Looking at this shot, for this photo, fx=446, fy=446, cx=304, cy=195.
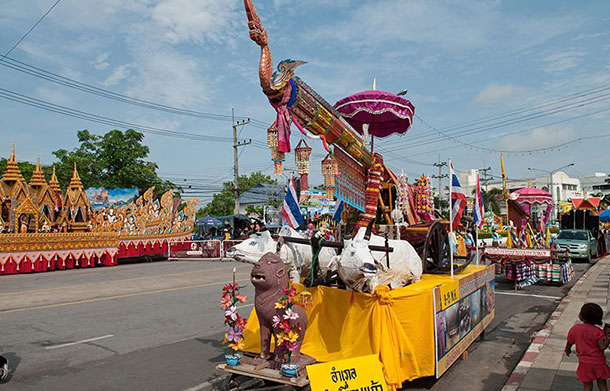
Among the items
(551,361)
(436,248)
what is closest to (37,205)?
(436,248)

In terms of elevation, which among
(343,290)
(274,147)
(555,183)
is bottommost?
(343,290)

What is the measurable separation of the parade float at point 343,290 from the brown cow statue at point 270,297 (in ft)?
0.04

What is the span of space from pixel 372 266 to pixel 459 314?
2.03 m

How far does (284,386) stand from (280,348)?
15.8 inches

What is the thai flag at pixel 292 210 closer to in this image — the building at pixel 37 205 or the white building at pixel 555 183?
the building at pixel 37 205

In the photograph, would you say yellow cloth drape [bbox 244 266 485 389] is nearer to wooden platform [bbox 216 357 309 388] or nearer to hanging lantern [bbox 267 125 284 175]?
wooden platform [bbox 216 357 309 388]

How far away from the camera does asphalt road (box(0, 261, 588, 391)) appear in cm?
598

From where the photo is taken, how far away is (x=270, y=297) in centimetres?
502

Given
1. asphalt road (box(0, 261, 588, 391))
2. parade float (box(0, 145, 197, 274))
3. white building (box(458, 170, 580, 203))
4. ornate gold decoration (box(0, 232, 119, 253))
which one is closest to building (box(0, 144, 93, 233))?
parade float (box(0, 145, 197, 274))

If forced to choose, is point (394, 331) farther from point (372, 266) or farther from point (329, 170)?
point (329, 170)

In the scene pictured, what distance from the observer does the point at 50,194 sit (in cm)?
2214

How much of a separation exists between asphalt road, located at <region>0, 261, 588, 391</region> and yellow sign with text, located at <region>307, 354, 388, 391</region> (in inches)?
46.7

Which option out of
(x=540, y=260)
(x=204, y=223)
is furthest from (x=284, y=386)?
(x=204, y=223)

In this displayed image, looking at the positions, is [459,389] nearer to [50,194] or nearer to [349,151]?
[349,151]
